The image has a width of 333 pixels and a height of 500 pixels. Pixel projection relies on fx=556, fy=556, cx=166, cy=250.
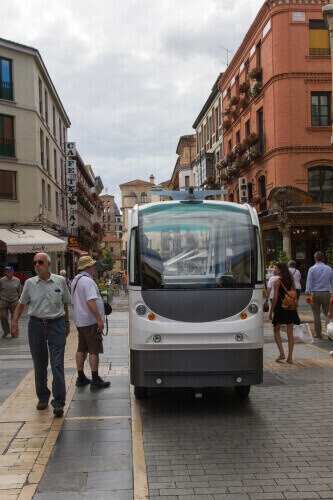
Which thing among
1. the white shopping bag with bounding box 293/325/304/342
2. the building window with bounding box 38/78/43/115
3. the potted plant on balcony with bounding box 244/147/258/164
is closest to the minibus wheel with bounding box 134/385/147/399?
the white shopping bag with bounding box 293/325/304/342

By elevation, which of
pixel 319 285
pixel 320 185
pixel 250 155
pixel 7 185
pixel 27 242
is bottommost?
pixel 319 285

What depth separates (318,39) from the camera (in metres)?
26.5

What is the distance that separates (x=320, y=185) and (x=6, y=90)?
16833mm

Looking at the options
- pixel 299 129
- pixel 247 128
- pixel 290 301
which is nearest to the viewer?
pixel 290 301

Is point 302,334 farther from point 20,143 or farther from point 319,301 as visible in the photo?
point 20,143

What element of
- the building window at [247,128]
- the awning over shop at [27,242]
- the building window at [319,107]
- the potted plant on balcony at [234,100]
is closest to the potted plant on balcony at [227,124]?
the potted plant on balcony at [234,100]

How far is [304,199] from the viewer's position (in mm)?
25906

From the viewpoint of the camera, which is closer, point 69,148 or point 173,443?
point 173,443

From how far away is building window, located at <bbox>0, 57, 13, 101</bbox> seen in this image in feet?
95.5

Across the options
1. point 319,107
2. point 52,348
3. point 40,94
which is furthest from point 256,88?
point 52,348

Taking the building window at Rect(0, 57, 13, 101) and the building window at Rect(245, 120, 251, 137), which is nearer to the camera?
the building window at Rect(0, 57, 13, 101)

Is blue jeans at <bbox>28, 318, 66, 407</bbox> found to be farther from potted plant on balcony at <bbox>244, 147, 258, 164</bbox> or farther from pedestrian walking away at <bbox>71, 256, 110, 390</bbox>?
potted plant on balcony at <bbox>244, 147, 258, 164</bbox>

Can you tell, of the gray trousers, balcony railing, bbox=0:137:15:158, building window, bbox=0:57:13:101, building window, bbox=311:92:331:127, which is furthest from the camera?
building window, bbox=0:57:13:101

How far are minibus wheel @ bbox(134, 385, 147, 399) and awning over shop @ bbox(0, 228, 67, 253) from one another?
17.3 metres
